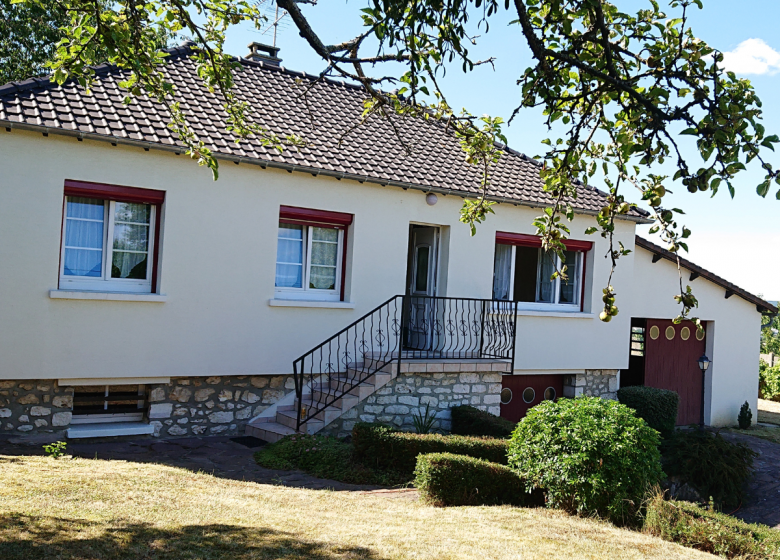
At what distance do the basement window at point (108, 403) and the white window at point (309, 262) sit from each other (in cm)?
247

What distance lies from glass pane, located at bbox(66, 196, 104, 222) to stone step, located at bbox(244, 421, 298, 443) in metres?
3.57

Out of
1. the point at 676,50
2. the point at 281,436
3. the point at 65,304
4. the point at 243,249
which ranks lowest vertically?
the point at 281,436

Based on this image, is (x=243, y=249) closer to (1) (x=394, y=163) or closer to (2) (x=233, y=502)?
(1) (x=394, y=163)

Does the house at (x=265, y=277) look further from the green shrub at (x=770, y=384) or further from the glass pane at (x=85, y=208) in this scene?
the green shrub at (x=770, y=384)

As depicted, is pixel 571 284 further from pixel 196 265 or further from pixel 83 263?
pixel 83 263

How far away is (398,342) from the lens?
12.1 m

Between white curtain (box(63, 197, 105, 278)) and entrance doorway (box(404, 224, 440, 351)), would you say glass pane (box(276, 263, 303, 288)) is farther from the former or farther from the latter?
white curtain (box(63, 197, 105, 278))

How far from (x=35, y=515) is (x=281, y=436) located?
456 centimetres

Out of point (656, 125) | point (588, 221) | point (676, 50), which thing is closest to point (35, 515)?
point (656, 125)

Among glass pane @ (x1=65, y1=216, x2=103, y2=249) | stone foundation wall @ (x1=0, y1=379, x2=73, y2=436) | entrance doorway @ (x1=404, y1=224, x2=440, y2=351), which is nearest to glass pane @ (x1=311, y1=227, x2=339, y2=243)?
entrance doorway @ (x1=404, y1=224, x2=440, y2=351)

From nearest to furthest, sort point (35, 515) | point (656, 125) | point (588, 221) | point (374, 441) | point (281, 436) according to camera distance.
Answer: point (656, 125) < point (35, 515) < point (374, 441) < point (281, 436) < point (588, 221)

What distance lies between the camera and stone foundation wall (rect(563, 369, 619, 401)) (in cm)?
1405

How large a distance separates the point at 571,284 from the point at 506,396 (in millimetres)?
2579

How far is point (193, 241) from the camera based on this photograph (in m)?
10.0
